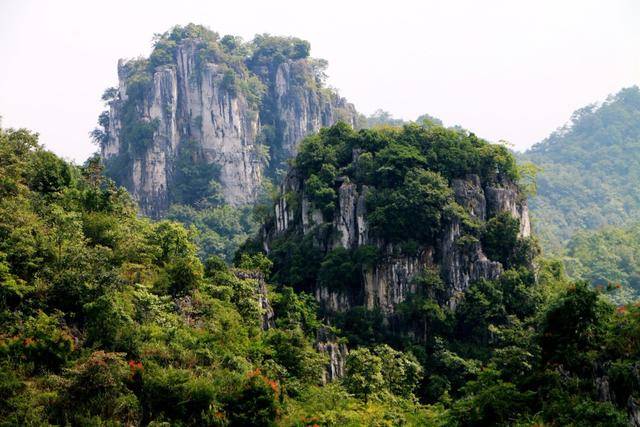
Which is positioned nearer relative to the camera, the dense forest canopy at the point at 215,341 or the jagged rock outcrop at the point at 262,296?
the dense forest canopy at the point at 215,341

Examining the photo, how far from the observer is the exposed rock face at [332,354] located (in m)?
28.0

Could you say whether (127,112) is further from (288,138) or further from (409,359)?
(409,359)

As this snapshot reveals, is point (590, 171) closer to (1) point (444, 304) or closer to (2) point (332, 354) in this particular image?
(1) point (444, 304)

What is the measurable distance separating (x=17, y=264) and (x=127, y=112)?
4458cm

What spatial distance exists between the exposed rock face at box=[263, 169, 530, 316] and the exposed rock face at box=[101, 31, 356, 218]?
94.6 feet

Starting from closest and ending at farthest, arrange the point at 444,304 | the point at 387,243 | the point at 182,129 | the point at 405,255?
the point at 444,304 → the point at 405,255 → the point at 387,243 → the point at 182,129

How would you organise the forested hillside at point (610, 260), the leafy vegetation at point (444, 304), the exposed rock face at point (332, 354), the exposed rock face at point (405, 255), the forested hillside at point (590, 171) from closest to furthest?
the leafy vegetation at point (444, 304), the exposed rock face at point (332, 354), the exposed rock face at point (405, 255), the forested hillside at point (610, 260), the forested hillside at point (590, 171)

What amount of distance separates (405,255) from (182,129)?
35.2 m

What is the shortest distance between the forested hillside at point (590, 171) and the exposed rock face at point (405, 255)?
25298mm

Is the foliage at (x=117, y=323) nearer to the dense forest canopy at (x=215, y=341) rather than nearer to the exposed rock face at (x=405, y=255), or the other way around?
the dense forest canopy at (x=215, y=341)

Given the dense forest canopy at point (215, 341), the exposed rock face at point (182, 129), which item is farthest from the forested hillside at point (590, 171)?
the dense forest canopy at point (215, 341)

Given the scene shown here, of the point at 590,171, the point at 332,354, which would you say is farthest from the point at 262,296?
the point at 590,171

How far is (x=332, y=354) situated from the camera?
28.7 metres

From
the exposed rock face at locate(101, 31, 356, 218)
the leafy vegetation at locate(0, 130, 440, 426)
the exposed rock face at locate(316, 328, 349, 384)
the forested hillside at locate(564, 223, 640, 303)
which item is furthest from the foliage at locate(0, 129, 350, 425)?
the exposed rock face at locate(101, 31, 356, 218)
